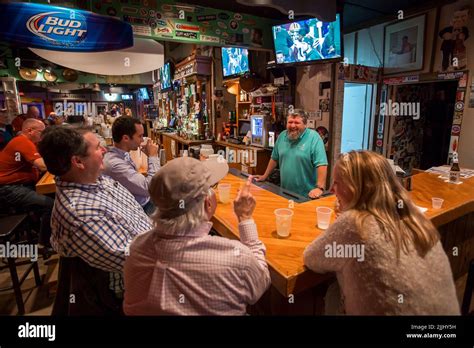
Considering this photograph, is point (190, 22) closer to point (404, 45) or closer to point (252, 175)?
point (252, 175)

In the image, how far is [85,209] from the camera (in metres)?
1.44

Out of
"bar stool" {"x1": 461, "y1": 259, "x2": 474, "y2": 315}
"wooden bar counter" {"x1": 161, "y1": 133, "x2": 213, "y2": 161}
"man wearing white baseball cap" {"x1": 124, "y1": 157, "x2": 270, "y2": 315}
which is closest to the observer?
"man wearing white baseball cap" {"x1": 124, "y1": 157, "x2": 270, "y2": 315}

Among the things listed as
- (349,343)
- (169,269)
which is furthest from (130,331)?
(349,343)

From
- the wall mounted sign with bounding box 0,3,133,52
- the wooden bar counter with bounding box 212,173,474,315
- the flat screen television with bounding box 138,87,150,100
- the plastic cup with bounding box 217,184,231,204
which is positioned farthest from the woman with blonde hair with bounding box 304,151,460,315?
the flat screen television with bounding box 138,87,150,100

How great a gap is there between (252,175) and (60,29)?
8.51 ft

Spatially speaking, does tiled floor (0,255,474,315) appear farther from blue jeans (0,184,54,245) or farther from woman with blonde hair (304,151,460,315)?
woman with blonde hair (304,151,460,315)

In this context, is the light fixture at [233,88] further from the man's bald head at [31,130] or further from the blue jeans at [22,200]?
the blue jeans at [22,200]

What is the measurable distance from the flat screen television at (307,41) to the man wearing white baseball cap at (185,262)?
3.29 metres

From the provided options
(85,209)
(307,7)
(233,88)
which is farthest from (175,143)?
(85,209)

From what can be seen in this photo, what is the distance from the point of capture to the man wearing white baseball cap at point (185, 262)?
39.1 inches

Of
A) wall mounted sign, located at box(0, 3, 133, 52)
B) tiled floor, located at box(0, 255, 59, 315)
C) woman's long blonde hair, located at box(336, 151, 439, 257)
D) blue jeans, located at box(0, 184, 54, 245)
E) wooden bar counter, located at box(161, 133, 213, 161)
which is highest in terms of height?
wall mounted sign, located at box(0, 3, 133, 52)

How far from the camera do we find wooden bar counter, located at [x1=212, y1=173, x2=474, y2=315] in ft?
4.21

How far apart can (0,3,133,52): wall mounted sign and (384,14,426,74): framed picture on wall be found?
437 centimetres

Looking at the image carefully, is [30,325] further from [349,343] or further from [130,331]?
[349,343]
